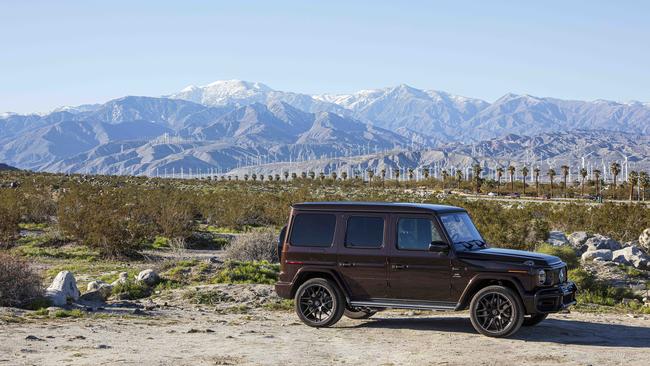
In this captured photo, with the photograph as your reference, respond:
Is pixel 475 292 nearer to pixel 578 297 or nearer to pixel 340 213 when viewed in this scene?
pixel 340 213

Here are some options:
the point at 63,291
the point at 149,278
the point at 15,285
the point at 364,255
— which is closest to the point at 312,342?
the point at 364,255

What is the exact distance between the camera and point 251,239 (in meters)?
28.2

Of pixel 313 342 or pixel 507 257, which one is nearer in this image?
pixel 313 342

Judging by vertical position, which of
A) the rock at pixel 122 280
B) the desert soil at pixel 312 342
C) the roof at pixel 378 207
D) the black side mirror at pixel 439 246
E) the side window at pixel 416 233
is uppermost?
the roof at pixel 378 207

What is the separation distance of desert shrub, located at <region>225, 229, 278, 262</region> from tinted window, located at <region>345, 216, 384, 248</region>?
44.0 ft

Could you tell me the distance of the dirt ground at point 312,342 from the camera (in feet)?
40.1

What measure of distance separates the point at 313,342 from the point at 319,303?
1.56 metres

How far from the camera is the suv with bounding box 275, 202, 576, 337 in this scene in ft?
45.1

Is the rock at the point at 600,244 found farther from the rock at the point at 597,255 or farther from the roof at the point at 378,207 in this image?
the roof at the point at 378,207

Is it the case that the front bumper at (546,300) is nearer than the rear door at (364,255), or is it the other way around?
the front bumper at (546,300)

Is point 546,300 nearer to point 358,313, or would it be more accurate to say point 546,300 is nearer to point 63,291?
point 358,313

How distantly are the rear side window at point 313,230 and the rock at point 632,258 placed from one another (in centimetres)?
1884

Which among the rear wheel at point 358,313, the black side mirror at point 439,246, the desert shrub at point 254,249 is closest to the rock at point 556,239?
the desert shrub at point 254,249

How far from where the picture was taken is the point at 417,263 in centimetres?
1423
